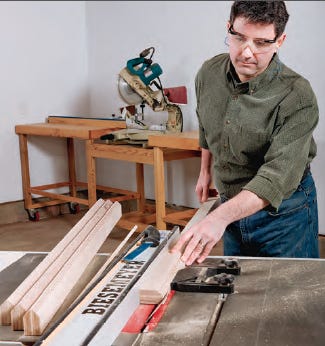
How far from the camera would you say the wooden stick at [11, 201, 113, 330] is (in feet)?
3.32

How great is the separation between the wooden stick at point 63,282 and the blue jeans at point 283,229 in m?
0.46

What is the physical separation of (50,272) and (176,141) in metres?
2.05

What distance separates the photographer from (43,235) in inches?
152

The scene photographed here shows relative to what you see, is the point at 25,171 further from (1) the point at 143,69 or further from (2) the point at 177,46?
(2) the point at 177,46

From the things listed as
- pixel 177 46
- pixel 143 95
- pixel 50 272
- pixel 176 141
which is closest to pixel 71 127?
pixel 143 95

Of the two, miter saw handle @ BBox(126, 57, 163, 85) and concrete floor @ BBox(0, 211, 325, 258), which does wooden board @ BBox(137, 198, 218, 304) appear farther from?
miter saw handle @ BBox(126, 57, 163, 85)

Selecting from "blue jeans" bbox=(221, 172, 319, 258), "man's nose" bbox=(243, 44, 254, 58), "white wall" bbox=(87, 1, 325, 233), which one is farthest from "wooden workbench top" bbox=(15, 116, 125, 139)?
"man's nose" bbox=(243, 44, 254, 58)

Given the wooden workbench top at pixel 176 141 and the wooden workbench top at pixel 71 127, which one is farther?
the wooden workbench top at pixel 71 127

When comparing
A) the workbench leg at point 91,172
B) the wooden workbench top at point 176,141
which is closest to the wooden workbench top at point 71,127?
the workbench leg at point 91,172

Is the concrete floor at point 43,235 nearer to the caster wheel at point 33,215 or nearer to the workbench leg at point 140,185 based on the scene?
the caster wheel at point 33,215

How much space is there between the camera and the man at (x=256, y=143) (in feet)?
4.45

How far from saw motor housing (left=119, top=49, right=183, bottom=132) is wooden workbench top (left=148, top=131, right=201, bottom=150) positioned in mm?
202

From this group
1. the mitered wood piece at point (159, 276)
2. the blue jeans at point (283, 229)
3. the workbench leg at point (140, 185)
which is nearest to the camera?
the mitered wood piece at point (159, 276)

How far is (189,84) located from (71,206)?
1.43m
